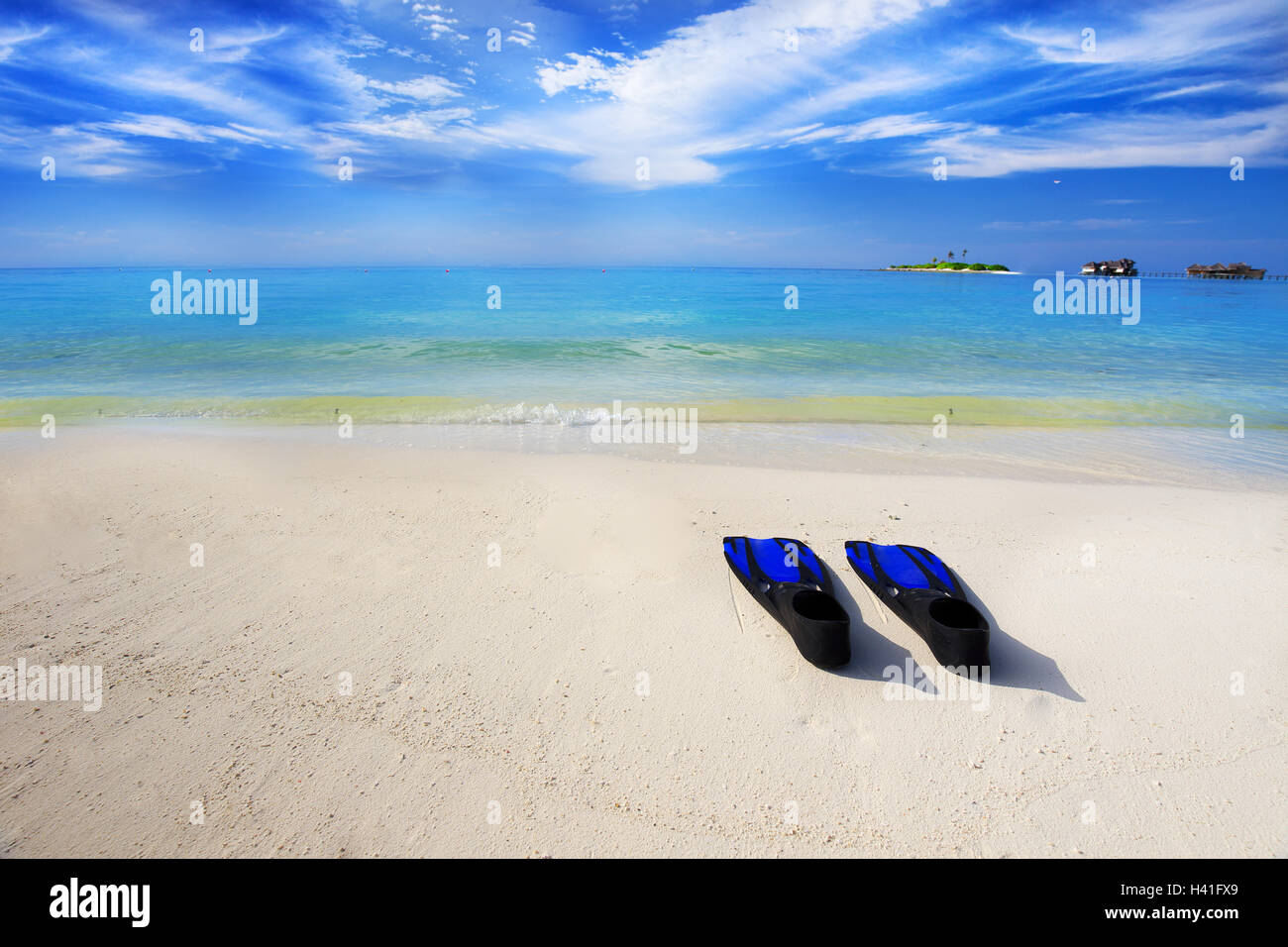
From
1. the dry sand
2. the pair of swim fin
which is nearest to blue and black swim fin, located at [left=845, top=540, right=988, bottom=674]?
the pair of swim fin

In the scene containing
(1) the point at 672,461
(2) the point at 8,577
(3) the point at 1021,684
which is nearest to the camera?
(3) the point at 1021,684

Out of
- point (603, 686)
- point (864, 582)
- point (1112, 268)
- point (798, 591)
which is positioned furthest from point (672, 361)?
point (1112, 268)

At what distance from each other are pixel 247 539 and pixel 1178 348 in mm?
27208

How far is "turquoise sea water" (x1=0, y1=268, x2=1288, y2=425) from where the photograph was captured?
40.9ft

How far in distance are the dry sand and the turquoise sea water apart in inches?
235

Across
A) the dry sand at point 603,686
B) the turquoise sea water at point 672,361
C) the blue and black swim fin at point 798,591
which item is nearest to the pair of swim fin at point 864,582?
the blue and black swim fin at point 798,591

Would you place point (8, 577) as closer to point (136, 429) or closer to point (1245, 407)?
point (136, 429)

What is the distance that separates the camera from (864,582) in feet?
14.5

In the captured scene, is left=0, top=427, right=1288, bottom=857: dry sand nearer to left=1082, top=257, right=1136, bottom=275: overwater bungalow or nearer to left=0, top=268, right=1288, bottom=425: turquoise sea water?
left=0, top=268, right=1288, bottom=425: turquoise sea water

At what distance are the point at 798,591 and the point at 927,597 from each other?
84 cm

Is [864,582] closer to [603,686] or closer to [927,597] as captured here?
[927,597]

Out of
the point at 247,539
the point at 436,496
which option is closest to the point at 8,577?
the point at 247,539
